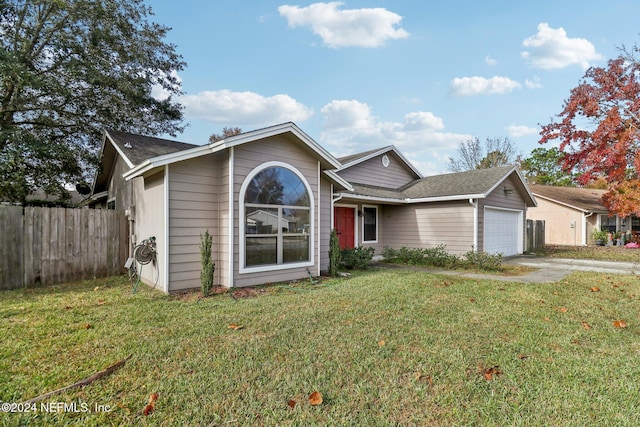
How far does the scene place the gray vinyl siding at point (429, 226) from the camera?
11.5m

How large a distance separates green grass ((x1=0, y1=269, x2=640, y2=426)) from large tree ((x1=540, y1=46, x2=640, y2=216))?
12.2 meters

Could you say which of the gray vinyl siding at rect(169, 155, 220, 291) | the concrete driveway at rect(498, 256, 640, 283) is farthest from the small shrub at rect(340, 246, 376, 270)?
the gray vinyl siding at rect(169, 155, 220, 291)

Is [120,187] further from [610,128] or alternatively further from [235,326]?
[610,128]

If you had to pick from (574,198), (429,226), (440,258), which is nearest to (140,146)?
(440,258)

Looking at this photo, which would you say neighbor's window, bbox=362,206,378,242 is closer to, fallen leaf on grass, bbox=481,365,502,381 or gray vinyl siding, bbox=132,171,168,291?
gray vinyl siding, bbox=132,171,168,291

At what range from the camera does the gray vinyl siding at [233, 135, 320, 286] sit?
663 centimetres

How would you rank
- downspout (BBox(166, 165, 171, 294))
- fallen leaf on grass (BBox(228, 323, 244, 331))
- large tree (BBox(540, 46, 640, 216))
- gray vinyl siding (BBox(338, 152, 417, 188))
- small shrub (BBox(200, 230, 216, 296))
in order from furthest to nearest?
large tree (BBox(540, 46, 640, 216)), gray vinyl siding (BBox(338, 152, 417, 188)), downspout (BBox(166, 165, 171, 294)), small shrub (BBox(200, 230, 216, 296)), fallen leaf on grass (BBox(228, 323, 244, 331))

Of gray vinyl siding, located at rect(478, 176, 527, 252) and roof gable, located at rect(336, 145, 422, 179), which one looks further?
roof gable, located at rect(336, 145, 422, 179)

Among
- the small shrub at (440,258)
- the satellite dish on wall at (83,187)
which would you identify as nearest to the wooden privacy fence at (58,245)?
the satellite dish on wall at (83,187)

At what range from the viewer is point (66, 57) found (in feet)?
39.8

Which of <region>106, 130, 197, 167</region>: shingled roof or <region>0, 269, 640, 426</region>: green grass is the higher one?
<region>106, 130, 197, 167</region>: shingled roof

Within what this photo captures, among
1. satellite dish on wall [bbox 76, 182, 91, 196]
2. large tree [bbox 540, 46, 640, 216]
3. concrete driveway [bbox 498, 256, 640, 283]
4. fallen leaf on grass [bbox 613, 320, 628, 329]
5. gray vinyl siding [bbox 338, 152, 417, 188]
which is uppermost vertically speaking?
large tree [bbox 540, 46, 640, 216]

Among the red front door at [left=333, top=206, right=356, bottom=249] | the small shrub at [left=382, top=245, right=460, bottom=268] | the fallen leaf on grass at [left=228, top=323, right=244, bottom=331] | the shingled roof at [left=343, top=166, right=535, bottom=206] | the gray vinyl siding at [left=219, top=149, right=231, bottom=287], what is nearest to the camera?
the fallen leaf on grass at [left=228, top=323, right=244, bottom=331]

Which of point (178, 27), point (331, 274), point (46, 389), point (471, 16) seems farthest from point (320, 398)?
point (178, 27)
